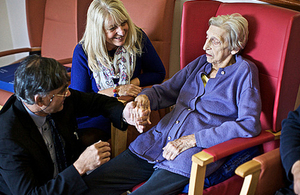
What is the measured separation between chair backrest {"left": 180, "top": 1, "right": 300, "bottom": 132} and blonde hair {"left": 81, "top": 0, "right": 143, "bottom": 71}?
0.64 m

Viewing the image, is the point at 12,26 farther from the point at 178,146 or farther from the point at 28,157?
the point at 178,146

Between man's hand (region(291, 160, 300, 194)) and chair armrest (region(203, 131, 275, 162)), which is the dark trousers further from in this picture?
man's hand (region(291, 160, 300, 194))

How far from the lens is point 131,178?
153 cm

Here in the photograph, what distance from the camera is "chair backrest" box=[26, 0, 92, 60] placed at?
307 cm

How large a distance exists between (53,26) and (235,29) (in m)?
2.32

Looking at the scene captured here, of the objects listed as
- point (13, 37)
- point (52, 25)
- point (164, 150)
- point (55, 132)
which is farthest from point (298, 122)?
point (13, 37)

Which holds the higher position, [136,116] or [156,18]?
[156,18]

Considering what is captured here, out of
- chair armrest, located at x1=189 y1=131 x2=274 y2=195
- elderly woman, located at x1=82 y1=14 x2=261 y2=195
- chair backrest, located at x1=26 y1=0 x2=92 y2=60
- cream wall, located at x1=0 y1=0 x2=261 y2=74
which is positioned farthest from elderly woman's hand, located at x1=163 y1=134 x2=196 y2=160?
cream wall, located at x1=0 y1=0 x2=261 y2=74

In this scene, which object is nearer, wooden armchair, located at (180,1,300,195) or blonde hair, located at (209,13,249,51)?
wooden armchair, located at (180,1,300,195)

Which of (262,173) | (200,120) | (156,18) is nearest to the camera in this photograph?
(262,173)

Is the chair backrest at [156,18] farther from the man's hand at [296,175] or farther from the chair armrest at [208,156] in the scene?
the man's hand at [296,175]

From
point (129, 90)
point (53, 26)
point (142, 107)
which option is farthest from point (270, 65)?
point (53, 26)

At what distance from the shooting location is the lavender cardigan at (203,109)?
1395 millimetres

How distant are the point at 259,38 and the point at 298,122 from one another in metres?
0.51
